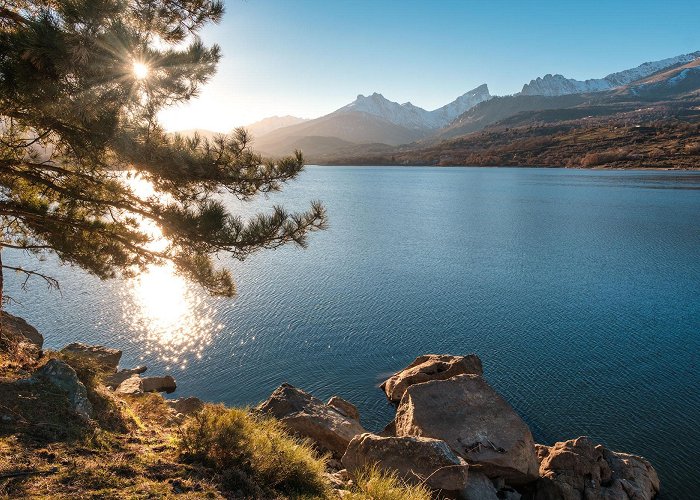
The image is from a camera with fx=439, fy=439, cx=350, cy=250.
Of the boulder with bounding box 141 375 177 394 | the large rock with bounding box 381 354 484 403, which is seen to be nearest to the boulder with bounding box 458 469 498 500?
the large rock with bounding box 381 354 484 403

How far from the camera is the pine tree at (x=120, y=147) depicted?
8102 mm

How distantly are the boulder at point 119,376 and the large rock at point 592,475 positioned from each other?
1589 centimetres

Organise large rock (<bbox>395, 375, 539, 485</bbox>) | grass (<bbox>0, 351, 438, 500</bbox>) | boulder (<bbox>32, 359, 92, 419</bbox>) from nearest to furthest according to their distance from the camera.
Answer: grass (<bbox>0, 351, 438, 500</bbox>) → boulder (<bbox>32, 359, 92, 419</bbox>) → large rock (<bbox>395, 375, 539, 485</bbox>)

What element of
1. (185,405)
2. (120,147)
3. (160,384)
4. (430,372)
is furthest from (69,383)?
(430,372)

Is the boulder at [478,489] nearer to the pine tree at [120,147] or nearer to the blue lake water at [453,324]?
the blue lake water at [453,324]

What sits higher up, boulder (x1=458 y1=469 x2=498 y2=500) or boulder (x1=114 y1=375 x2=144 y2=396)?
boulder (x1=114 y1=375 x2=144 y2=396)

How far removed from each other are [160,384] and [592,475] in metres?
17.3

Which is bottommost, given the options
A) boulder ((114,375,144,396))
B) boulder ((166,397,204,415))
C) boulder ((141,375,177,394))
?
boulder ((141,375,177,394))

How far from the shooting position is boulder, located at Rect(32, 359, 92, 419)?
29.4 ft

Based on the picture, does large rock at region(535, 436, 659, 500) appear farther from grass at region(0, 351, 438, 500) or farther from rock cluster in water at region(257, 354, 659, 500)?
grass at region(0, 351, 438, 500)

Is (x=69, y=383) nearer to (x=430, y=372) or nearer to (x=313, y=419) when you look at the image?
(x=313, y=419)

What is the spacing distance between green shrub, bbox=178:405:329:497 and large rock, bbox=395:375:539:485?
264 inches

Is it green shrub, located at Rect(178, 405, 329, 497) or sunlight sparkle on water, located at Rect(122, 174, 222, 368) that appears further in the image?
sunlight sparkle on water, located at Rect(122, 174, 222, 368)

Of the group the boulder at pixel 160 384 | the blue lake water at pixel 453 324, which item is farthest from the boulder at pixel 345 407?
the boulder at pixel 160 384
